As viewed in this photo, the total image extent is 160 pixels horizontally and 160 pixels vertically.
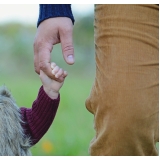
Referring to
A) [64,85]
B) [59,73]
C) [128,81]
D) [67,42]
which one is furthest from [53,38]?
[64,85]

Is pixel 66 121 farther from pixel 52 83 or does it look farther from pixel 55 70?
pixel 55 70

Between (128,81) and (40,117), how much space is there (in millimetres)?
681

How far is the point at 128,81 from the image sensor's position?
2027mm

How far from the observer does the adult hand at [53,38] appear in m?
2.27

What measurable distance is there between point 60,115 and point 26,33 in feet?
12.0

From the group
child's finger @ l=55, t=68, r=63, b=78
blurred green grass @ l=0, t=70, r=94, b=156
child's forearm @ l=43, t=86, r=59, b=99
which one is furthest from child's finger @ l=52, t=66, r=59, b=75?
blurred green grass @ l=0, t=70, r=94, b=156

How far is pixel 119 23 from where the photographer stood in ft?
6.87

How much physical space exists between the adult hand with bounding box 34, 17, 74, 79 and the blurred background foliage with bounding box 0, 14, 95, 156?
1.73m

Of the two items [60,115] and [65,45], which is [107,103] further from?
[60,115]

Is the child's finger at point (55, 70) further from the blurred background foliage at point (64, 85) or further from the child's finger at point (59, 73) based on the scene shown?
the blurred background foliage at point (64, 85)

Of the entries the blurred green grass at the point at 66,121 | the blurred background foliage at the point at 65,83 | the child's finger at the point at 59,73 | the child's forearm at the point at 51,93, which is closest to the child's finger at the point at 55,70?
the child's finger at the point at 59,73

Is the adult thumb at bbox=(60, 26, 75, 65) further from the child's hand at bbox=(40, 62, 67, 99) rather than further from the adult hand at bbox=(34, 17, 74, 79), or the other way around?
the child's hand at bbox=(40, 62, 67, 99)

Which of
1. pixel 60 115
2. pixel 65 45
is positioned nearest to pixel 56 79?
pixel 65 45

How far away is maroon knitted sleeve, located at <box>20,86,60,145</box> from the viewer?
255cm
